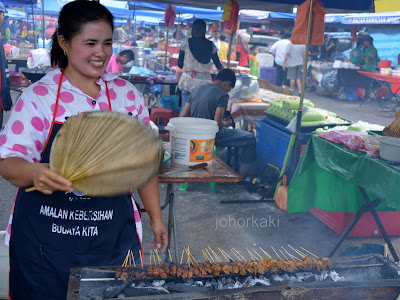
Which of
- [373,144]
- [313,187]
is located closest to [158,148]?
[373,144]

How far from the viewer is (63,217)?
5.66ft

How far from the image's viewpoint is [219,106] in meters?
5.18

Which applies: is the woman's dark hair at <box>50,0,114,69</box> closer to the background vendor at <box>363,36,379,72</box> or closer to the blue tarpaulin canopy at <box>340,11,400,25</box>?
the background vendor at <box>363,36,379,72</box>

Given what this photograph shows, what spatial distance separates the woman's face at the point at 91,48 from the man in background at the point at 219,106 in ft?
11.4

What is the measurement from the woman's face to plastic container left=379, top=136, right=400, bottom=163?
2441 millimetres

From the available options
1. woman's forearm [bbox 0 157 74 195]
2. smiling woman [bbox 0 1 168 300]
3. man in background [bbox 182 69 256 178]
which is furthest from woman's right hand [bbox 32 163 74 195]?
man in background [bbox 182 69 256 178]

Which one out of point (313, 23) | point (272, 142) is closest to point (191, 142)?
point (313, 23)

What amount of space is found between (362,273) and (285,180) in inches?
121

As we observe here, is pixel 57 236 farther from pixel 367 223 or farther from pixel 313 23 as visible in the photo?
pixel 313 23

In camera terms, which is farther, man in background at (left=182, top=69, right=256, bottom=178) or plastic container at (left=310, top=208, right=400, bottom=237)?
man in background at (left=182, top=69, right=256, bottom=178)

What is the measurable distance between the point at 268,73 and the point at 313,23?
10.7m

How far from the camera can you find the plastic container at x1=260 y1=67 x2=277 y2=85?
49.9 ft

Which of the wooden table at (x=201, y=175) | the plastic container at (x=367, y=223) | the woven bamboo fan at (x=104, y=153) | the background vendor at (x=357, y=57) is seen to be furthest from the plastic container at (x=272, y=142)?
the background vendor at (x=357, y=57)


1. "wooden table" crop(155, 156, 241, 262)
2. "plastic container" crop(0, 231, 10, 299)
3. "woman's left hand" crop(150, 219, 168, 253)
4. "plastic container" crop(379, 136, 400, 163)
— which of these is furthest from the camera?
"plastic container" crop(379, 136, 400, 163)
